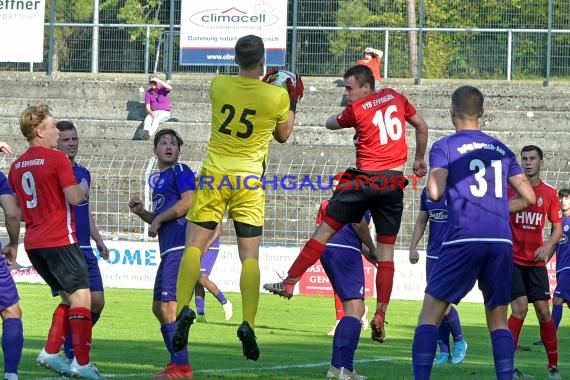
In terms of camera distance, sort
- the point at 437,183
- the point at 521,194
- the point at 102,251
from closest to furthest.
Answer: the point at 437,183
the point at 521,194
the point at 102,251

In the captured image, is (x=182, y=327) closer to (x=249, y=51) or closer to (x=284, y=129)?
(x=284, y=129)

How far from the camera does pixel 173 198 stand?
10.8m

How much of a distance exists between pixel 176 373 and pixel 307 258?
1.55m

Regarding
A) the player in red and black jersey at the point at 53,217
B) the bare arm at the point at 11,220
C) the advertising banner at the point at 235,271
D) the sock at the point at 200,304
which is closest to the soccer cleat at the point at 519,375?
the player in red and black jersey at the point at 53,217

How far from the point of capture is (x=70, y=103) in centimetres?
3069

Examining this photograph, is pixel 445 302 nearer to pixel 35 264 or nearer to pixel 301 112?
pixel 35 264

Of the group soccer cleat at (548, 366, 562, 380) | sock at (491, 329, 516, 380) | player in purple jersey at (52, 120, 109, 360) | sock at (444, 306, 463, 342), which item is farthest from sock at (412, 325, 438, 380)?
sock at (444, 306, 463, 342)

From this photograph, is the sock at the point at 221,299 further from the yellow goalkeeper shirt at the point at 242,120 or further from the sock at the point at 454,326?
the yellow goalkeeper shirt at the point at 242,120

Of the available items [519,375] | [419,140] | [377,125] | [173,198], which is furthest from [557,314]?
[173,198]

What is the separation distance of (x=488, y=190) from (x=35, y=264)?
3858 mm

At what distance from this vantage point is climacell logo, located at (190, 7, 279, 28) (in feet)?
98.6

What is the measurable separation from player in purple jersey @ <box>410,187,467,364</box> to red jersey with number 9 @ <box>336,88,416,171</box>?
2.09 m

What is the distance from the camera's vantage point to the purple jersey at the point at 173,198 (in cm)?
1066

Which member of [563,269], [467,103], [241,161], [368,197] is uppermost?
[467,103]
